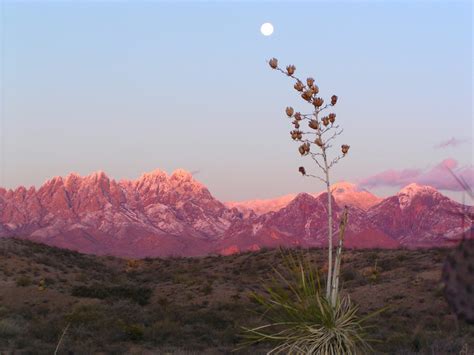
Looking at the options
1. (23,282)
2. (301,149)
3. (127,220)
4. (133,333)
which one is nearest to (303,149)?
(301,149)

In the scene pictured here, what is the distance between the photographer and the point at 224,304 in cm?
2745

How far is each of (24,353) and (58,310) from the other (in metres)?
9.92

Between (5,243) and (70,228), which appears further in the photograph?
(70,228)

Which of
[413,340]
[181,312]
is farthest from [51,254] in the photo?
[413,340]

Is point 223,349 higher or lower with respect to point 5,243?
lower

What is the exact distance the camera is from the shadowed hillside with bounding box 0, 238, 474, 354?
17.5 metres

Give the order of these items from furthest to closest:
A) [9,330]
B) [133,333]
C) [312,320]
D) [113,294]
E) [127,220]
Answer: [127,220]
[113,294]
[133,333]
[9,330]
[312,320]

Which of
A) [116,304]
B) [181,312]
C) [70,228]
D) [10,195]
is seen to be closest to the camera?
[181,312]

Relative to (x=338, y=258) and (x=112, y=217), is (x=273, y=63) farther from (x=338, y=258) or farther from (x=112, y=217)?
(x=112, y=217)

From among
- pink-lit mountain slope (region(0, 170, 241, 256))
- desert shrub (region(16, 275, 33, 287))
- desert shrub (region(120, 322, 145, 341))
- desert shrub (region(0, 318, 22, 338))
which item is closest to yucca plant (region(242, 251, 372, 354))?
desert shrub (region(120, 322, 145, 341))

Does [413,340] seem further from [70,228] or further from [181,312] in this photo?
[70,228]

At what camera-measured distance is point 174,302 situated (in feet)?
99.4

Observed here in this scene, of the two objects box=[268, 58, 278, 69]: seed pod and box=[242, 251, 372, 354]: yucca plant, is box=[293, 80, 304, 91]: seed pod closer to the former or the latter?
box=[268, 58, 278, 69]: seed pod

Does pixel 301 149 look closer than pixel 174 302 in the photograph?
Yes
